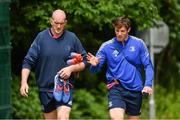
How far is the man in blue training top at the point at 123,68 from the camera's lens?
1038 cm

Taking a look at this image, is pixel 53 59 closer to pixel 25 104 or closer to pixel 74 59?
pixel 74 59

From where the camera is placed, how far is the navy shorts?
10438 millimetres

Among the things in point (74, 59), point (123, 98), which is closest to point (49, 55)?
point (74, 59)

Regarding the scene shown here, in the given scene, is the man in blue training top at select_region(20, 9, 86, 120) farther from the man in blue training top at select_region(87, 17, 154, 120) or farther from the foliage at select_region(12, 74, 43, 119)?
the foliage at select_region(12, 74, 43, 119)

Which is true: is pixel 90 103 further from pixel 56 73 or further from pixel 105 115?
pixel 56 73

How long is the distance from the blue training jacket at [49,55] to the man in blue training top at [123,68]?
0.36 m

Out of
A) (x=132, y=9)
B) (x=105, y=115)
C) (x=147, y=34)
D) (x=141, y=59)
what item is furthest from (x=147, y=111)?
(x=141, y=59)

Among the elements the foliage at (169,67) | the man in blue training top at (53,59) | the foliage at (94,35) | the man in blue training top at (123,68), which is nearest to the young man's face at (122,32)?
the man in blue training top at (123,68)


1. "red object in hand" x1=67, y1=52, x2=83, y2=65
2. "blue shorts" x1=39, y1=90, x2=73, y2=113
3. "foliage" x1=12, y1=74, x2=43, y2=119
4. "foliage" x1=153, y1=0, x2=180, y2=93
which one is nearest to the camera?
"red object in hand" x1=67, y1=52, x2=83, y2=65

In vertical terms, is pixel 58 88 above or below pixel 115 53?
below

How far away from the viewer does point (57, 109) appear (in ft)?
34.6

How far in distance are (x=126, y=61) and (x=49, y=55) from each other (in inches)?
42.0

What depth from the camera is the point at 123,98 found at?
1050cm

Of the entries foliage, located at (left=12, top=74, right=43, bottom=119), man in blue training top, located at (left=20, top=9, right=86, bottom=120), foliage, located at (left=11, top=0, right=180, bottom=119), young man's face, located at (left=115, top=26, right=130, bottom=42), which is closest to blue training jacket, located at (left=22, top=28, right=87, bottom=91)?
man in blue training top, located at (left=20, top=9, right=86, bottom=120)
